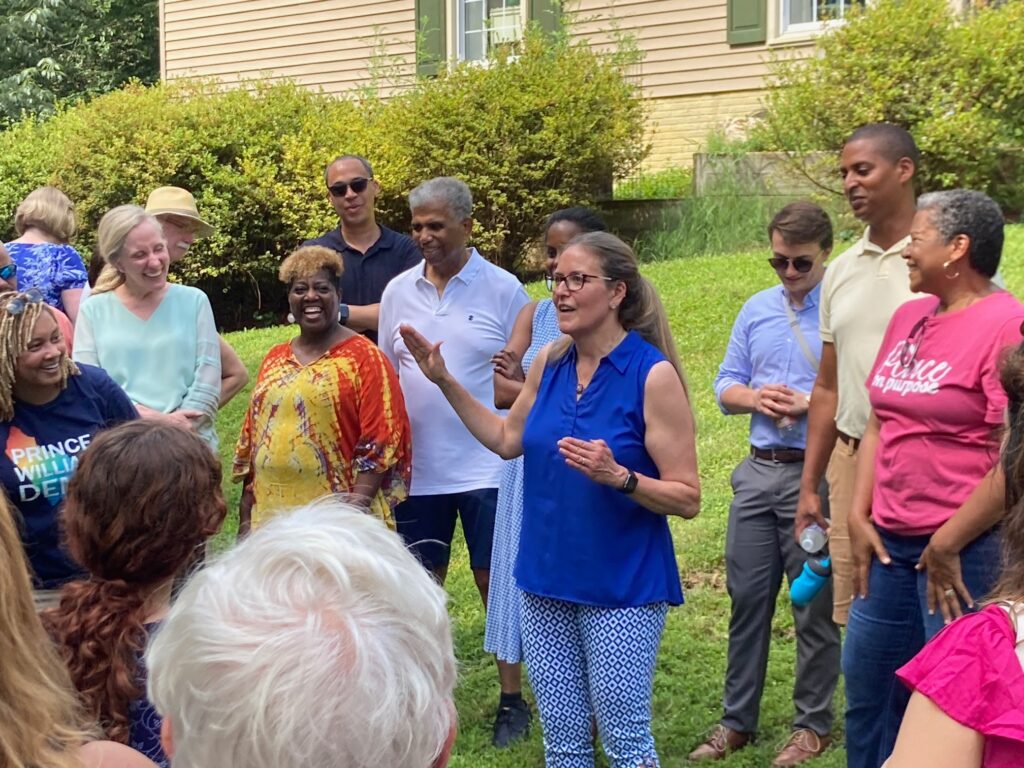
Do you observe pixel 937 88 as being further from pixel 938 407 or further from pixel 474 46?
pixel 938 407

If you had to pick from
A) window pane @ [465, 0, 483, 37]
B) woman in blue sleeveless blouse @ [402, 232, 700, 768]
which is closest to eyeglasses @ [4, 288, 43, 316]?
woman in blue sleeveless blouse @ [402, 232, 700, 768]

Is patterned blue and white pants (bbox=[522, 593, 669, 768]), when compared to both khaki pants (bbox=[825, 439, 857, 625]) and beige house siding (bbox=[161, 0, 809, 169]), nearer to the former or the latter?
khaki pants (bbox=[825, 439, 857, 625])

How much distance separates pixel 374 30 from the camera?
19.3 metres

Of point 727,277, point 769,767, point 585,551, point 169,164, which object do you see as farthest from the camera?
point 169,164

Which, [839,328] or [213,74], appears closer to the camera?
[839,328]

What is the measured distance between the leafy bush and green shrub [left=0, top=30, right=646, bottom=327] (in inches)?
98.6

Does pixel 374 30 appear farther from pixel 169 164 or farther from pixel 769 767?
pixel 769 767

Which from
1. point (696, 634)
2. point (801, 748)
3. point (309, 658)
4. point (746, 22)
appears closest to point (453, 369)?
point (696, 634)

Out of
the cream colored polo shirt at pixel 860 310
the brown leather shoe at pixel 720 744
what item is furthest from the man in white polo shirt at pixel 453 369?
the cream colored polo shirt at pixel 860 310

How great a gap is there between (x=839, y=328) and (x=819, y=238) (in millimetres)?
621

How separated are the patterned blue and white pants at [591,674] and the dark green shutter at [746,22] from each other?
40.9ft

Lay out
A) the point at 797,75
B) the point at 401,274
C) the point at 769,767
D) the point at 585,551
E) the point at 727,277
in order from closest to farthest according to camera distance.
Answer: the point at 585,551, the point at 769,767, the point at 401,274, the point at 727,277, the point at 797,75

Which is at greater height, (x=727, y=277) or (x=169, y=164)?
(x=169, y=164)

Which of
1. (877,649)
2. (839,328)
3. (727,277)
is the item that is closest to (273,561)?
(877,649)
